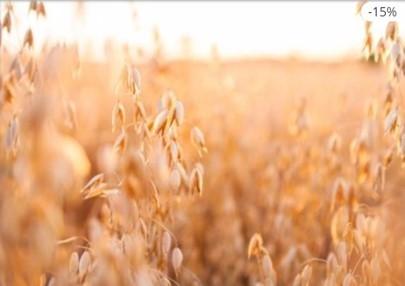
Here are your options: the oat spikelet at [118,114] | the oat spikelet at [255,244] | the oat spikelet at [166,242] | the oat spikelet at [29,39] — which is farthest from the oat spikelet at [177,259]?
the oat spikelet at [29,39]

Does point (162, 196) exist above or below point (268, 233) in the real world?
above

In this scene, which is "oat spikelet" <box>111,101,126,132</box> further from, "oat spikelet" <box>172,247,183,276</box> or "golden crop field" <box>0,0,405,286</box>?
"oat spikelet" <box>172,247,183,276</box>

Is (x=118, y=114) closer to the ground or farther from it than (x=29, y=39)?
closer to the ground

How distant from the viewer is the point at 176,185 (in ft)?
4.25

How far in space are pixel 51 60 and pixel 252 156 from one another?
8.43 ft

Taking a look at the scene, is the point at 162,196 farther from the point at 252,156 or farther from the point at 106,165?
the point at 252,156

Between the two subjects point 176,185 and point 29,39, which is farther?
point 29,39

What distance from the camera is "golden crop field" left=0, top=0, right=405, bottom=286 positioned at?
0.77 meters

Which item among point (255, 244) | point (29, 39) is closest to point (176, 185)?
point (255, 244)

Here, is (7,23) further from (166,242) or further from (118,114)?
(166,242)

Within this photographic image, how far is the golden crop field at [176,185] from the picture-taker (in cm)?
77

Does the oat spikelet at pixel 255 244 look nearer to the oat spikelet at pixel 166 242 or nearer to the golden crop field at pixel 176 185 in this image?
the golden crop field at pixel 176 185

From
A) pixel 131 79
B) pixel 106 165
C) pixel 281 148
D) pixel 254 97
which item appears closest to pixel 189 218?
pixel 281 148

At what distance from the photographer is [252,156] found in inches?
128
